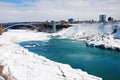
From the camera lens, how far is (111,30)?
54.6 meters

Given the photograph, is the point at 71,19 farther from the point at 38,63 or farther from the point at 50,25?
the point at 38,63

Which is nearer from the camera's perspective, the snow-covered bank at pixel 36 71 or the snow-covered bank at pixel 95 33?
the snow-covered bank at pixel 36 71

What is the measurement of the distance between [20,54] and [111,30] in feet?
106

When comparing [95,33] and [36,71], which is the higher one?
[95,33]

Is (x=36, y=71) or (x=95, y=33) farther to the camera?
(x=95, y=33)

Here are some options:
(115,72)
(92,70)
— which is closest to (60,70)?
(92,70)

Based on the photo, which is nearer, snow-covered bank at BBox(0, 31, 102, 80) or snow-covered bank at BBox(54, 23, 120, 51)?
snow-covered bank at BBox(0, 31, 102, 80)

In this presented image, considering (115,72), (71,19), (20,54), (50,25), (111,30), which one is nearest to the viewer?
(115,72)

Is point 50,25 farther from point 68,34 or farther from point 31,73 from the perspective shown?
point 31,73

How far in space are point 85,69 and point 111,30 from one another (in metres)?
33.9

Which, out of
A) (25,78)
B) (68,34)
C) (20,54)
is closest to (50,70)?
(25,78)

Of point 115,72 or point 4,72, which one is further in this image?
point 115,72

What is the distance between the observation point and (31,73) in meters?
19.1

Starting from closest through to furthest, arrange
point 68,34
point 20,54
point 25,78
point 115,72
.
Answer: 1. point 25,78
2. point 115,72
3. point 20,54
4. point 68,34
